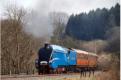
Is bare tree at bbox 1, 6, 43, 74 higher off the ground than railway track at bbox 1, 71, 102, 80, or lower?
higher

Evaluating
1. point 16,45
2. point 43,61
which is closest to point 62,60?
point 43,61

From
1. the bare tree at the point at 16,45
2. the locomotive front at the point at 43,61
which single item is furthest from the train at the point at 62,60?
the bare tree at the point at 16,45

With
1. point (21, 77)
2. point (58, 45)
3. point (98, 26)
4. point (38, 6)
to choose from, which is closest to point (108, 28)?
point (98, 26)

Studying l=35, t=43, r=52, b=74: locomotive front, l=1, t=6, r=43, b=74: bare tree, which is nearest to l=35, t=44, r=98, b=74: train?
l=35, t=43, r=52, b=74: locomotive front

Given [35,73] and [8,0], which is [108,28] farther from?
[8,0]

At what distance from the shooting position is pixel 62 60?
3598 mm

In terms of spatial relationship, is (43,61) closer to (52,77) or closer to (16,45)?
(52,77)

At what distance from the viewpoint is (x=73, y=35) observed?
11.0 ft

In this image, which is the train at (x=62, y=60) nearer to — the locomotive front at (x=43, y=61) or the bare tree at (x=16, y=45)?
the locomotive front at (x=43, y=61)

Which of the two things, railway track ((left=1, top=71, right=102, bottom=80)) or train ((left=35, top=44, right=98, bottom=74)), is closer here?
railway track ((left=1, top=71, right=102, bottom=80))

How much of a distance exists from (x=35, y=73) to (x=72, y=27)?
732 mm

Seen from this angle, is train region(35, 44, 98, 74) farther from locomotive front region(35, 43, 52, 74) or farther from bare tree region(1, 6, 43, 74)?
bare tree region(1, 6, 43, 74)

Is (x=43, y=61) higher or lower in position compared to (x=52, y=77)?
higher

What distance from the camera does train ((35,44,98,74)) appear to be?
3319 mm
